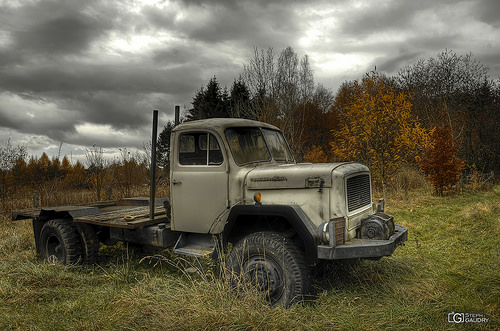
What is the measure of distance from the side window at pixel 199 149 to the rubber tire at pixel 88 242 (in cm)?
229

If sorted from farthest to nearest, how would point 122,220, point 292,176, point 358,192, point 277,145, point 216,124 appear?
point 122,220 → point 277,145 → point 216,124 → point 358,192 → point 292,176

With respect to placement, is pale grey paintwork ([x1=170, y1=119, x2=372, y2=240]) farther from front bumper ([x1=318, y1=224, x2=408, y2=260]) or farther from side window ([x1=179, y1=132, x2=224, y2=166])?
front bumper ([x1=318, y1=224, x2=408, y2=260])

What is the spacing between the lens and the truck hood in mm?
3879

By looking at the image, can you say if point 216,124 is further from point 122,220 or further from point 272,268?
point 122,220

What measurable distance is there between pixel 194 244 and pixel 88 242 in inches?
83.1

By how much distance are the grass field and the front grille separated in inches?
39.8

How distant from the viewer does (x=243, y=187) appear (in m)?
4.32

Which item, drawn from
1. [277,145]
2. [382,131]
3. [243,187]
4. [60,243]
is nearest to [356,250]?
[243,187]

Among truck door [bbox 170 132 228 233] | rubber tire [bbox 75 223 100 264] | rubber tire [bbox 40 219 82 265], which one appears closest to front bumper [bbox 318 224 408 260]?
truck door [bbox 170 132 228 233]

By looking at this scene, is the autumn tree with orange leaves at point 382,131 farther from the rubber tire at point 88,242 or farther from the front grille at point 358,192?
the rubber tire at point 88,242

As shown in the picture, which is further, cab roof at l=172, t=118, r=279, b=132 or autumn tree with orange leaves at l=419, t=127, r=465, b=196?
autumn tree with orange leaves at l=419, t=127, r=465, b=196

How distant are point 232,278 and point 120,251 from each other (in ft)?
11.6

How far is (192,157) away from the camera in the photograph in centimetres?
482

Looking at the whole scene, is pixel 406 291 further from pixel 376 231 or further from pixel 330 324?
pixel 330 324
